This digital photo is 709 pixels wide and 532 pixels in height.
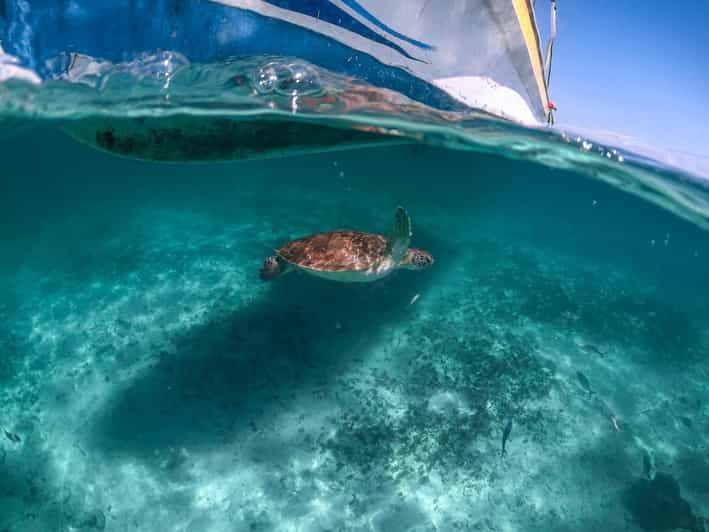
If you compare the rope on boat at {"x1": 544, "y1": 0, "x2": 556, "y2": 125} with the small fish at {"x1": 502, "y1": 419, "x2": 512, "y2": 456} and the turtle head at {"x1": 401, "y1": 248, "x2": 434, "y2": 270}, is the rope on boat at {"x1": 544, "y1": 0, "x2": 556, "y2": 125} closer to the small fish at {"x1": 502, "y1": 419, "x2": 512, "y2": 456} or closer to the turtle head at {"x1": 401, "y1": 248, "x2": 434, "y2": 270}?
the turtle head at {"x1": 401, "y1": 248, "x2": 434, "y2": 270}

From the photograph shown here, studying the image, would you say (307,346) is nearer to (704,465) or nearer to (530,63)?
(530,63)

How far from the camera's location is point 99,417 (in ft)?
24.2

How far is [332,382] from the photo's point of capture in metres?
8.12

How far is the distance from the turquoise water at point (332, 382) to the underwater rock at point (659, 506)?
0.04m

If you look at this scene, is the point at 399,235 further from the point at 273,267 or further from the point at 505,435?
the point at 505,435

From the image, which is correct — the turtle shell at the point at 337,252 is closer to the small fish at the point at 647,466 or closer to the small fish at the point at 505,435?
the small fish at the point at 505,435

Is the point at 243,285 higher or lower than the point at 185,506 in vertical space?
higher

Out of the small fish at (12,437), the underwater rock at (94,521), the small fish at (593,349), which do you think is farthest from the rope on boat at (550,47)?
the small fish at (12,437)

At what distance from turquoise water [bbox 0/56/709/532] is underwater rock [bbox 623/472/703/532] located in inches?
1.4

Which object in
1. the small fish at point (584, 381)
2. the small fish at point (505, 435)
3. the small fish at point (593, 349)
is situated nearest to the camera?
the small fish at point (505, 435)

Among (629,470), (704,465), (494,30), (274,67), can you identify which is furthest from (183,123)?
(704,465)

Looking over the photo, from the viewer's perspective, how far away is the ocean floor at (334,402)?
638 centimetres

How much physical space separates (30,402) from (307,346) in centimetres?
575

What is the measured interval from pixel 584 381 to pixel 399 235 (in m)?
6.67
